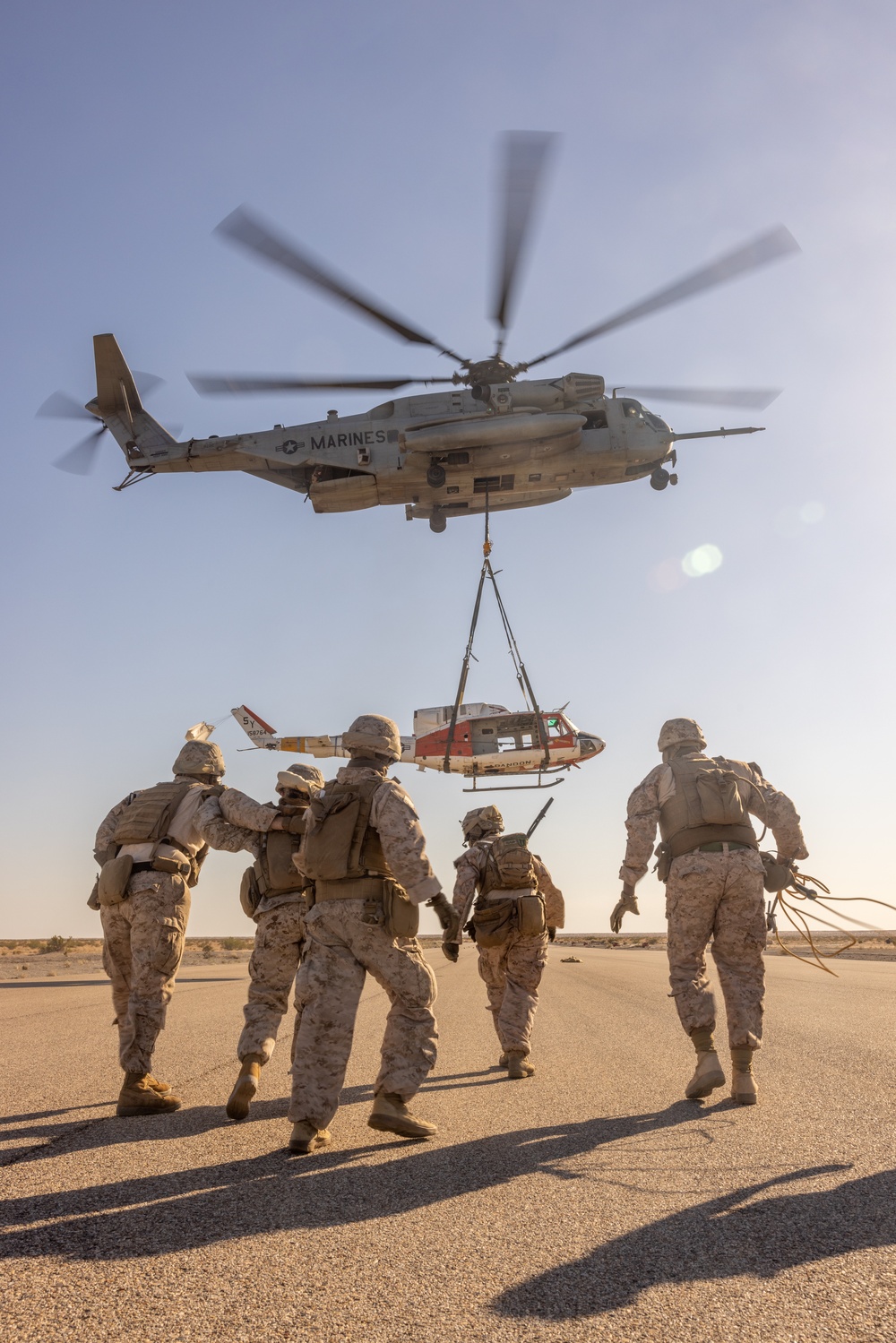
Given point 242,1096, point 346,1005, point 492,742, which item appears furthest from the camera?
point 492,742

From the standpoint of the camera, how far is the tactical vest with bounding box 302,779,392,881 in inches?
180

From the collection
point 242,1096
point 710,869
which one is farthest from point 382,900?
point 710,869

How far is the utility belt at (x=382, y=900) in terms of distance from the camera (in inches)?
177

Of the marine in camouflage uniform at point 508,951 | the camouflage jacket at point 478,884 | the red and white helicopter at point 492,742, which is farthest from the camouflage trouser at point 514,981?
the red and white helicopter at point 492,742

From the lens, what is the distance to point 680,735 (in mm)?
6113

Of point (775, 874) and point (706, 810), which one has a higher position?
point (706, 810)

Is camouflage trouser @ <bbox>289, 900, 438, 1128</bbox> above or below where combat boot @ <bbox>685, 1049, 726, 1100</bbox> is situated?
above

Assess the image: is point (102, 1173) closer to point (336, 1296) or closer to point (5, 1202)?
point (5, 1202)

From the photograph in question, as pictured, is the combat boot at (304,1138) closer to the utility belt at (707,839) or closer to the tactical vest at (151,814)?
the tactical vest at (151,814)

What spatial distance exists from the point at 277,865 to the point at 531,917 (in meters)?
2.00

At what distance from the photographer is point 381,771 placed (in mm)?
4961

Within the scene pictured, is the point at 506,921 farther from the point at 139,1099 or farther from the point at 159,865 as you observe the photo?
the point at 139,1099

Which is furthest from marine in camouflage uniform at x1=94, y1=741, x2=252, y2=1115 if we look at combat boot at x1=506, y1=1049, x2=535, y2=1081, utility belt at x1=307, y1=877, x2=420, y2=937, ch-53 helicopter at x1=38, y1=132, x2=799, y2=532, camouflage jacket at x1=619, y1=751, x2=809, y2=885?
ch-53 helicopter at x1=38, y1=132, x2=799, y2=532

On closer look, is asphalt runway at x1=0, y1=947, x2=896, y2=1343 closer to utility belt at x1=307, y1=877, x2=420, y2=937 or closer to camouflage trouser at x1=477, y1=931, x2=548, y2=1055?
camouflage trouser at x1=477, y1=931, x2=548, y2=1055
